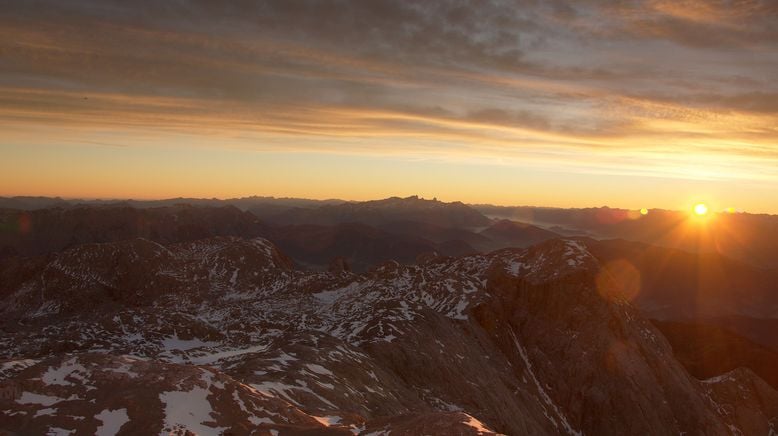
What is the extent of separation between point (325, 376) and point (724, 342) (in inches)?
6743

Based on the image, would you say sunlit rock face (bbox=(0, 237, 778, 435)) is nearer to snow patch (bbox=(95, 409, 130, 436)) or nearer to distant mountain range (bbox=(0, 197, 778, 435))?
snow patch (bbox=(95, 409, 130, 436))

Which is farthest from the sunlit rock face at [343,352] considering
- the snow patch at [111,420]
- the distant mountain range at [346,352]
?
the distant mountain range at [346,352]

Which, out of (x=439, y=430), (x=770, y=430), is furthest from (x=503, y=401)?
(x=770, y=430)

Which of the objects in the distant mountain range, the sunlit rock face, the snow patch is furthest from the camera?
the distant mountain range

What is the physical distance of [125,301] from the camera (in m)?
143

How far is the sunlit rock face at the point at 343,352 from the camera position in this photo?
118ft

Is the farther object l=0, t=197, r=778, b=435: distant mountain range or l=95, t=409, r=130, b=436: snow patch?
l=0, t=197, r=778, b=435: distant mountain range

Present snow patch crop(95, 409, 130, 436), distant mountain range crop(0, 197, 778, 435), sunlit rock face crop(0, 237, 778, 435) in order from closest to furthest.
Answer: snow patch crop(95, 409, 130, 436) < sunlit rock face crop(0, 237, 778, 435) < distant mountain range crop(0, 197, 778, 435)

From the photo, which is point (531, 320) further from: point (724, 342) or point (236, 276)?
point (724, 342)

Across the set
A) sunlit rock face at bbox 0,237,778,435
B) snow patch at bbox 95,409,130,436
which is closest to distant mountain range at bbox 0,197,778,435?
snow patch at bbox 95,409,130,436

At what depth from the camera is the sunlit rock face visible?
3588 cm

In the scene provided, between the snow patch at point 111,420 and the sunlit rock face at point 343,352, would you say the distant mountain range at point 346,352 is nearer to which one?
the snow patch at point 111,420

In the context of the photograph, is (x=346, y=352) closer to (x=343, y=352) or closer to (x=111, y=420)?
(x=343, y=352)

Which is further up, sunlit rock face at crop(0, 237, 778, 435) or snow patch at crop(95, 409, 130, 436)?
snow patch at crop(95, 409, 130, 436)
